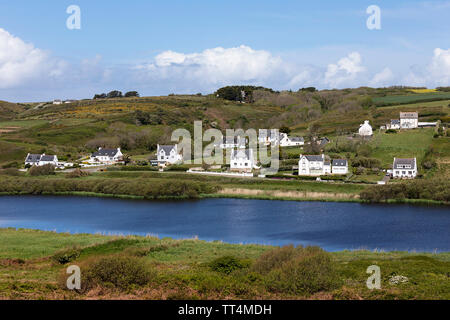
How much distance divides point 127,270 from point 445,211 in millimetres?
32229

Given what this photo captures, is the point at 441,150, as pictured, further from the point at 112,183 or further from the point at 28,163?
the point at 28,163

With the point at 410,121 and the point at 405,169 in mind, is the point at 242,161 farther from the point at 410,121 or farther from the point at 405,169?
the point at 410,121

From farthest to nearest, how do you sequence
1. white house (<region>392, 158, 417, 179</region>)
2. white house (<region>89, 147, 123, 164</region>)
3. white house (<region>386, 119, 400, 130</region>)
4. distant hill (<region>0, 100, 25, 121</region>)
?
distant hill (<region>0, 100, 25, 121</region>) < white house (<region>386, 119, 400, 130</region>) < white house (<region>89, 147, 123, 164</region>) < white house (<region>392, 158, 417, 179</region>)

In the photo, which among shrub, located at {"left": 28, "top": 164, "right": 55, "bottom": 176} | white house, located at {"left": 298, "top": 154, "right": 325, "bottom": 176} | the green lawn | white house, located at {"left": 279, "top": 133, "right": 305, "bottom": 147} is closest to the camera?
white house, located at {"left": 298, "top": 154, "right": 325, "bottom": 176}

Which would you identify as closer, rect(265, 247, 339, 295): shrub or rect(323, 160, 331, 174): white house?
rect(265, 247, 339, 295): shrub

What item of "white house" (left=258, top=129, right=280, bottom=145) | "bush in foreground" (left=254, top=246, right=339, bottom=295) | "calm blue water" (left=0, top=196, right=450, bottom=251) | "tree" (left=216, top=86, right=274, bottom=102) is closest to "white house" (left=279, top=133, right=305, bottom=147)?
"white house" (left=258, top=129, right=280, bottom=145)

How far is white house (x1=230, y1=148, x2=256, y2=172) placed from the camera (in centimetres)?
6694

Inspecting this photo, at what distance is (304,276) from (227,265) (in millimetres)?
5058

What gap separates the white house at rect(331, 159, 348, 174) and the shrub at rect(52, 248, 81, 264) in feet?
124

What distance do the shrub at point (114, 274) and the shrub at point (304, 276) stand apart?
4.51 meters

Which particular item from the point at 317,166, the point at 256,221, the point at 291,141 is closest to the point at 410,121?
the point at 291,141

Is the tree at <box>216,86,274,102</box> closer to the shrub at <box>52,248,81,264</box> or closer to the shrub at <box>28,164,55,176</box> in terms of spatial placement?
the shrub at <box>28,164,55,176</box>

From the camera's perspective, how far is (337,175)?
59.1m
